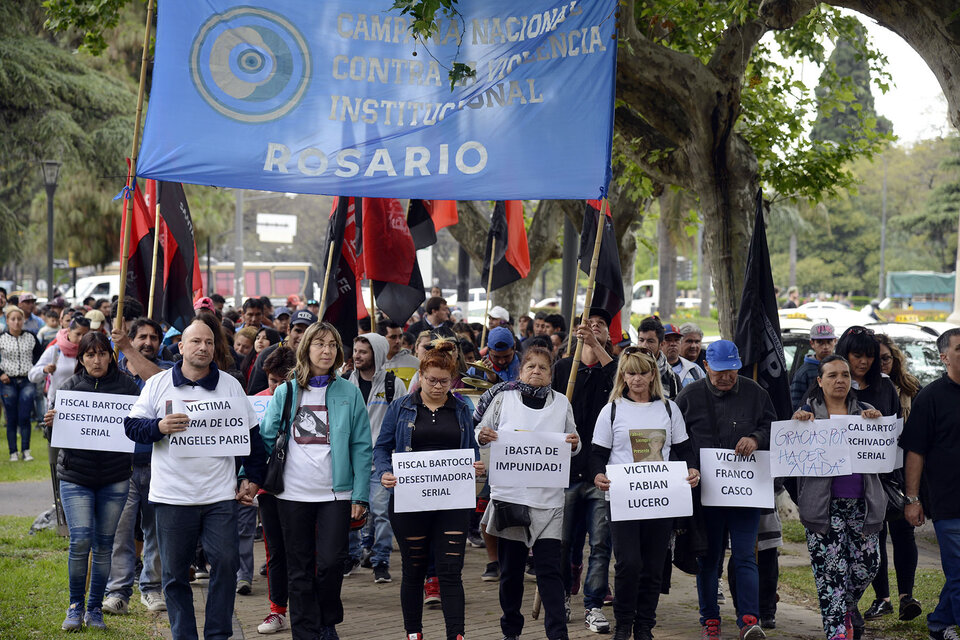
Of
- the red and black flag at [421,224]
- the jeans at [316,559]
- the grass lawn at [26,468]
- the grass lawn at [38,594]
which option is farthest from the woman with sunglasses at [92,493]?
the grass lawn at [26,468]

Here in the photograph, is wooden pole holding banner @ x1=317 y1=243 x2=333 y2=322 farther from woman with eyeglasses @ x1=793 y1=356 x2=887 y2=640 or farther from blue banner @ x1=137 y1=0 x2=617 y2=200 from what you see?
woman with eyeglasses @ x1=793 y1=356 x2=887 y2=640

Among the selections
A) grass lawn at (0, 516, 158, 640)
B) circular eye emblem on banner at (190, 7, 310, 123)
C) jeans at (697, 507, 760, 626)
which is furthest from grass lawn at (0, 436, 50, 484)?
jeans at (697, 507, 760, 626)

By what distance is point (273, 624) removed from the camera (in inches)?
285

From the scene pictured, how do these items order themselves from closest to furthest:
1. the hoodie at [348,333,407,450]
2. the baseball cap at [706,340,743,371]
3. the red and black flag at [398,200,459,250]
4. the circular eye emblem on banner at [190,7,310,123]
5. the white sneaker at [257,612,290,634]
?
the baseball cap at [706,340,743,371], the white sneaker at [257,612,290,634], the circular eye emblem on banner at [190,7,310,123], the hoodie at [348,333,407,450], the red and black flag at [398,200,459,250]

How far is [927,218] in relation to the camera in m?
54.1

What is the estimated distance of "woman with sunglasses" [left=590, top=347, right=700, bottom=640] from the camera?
672 cm

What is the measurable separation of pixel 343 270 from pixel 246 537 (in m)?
2.91

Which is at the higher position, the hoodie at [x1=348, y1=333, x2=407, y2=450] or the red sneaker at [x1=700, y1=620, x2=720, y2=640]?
the hoodie at [x1=348, y1=333, x2=407, y2=450]

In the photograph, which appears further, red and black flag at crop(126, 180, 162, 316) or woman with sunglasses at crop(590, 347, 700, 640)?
red and black flag at crop(126, 180, 162, 316)

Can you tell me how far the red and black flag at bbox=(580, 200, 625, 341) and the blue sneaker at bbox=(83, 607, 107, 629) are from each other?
13.2ft

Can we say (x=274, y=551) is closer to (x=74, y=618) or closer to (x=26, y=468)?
(x=74, y=618)

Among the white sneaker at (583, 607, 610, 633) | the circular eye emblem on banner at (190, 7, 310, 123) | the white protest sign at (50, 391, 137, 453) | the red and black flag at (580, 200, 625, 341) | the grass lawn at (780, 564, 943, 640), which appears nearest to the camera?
the white protest sign at (50, 391, 137, 453)

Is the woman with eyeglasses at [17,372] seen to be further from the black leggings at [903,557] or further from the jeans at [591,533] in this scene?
the black leggings at [903,557]

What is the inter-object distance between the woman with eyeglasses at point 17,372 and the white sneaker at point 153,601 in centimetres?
785
